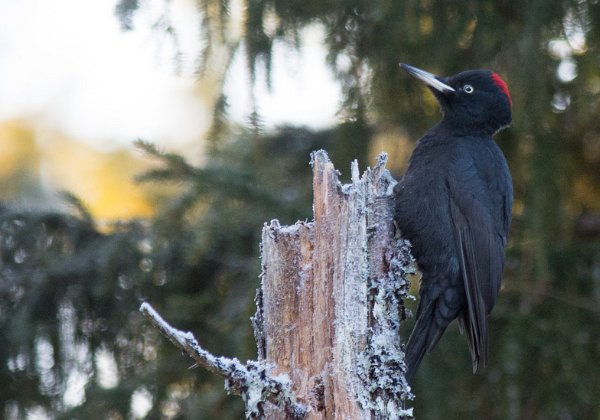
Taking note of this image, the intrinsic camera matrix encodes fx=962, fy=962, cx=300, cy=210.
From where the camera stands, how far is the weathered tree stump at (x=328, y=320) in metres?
3.04

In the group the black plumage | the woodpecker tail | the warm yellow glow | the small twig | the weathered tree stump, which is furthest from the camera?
the warm yellow glow

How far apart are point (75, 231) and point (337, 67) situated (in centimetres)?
190

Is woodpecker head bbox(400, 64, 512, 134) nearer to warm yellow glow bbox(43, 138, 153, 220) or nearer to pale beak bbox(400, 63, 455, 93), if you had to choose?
pale beak bbox(400, 63, 455, 93)

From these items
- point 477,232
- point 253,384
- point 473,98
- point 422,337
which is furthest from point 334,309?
point 473,98

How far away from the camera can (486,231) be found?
15.0ft

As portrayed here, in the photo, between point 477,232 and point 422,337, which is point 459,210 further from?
point 422,337

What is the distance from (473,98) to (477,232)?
785 mm

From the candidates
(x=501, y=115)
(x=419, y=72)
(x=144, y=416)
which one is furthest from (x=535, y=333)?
(x=144, y=416)

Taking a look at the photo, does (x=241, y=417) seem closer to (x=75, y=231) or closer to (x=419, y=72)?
(x=75, y=231)

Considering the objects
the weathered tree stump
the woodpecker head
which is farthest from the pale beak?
the weathered tree stump

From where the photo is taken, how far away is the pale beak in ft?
15.5

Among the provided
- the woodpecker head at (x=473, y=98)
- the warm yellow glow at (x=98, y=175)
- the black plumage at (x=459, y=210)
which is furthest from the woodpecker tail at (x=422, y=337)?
the warm yellow glow at (x=98, y=175)

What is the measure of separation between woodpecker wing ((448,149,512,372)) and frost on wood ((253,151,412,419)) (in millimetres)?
1092

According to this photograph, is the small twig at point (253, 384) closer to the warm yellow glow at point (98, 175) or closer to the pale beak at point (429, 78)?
the pale beak at point (429, 78)
